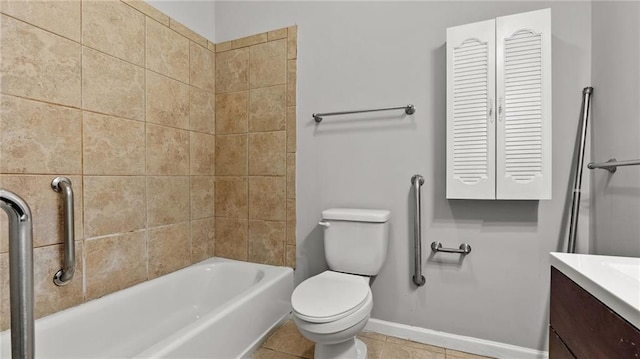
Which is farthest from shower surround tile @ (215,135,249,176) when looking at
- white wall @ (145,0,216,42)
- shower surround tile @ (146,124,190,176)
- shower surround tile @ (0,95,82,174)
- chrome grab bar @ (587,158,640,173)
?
chrome grab bar @ (587,158,640,173)

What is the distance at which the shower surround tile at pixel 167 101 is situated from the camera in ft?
5.88

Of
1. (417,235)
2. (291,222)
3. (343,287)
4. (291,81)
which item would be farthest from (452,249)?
(291,81)

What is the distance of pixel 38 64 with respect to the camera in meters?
1.29

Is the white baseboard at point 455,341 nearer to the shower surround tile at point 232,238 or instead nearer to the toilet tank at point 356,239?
the toilet tank at point 356,239

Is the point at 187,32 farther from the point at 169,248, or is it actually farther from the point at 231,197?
the point at 169,248

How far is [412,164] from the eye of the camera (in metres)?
1.78

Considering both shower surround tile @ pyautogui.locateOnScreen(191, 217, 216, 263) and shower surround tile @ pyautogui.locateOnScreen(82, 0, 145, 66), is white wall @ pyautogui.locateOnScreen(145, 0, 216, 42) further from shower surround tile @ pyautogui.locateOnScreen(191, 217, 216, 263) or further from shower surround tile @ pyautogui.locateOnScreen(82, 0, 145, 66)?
shower surround tile @ pyautogui.locateOnScreen(191, 217, 216, 263)

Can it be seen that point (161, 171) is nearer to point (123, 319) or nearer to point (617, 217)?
point (123, 319)

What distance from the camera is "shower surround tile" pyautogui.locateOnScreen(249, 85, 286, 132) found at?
2.09 metres

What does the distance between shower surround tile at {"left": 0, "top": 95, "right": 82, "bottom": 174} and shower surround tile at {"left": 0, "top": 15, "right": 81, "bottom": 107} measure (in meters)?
0.05

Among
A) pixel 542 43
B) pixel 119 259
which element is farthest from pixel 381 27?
pixel 119 259

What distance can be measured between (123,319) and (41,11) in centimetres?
151

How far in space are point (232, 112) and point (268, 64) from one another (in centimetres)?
45

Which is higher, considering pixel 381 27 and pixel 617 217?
pixel 381 27
